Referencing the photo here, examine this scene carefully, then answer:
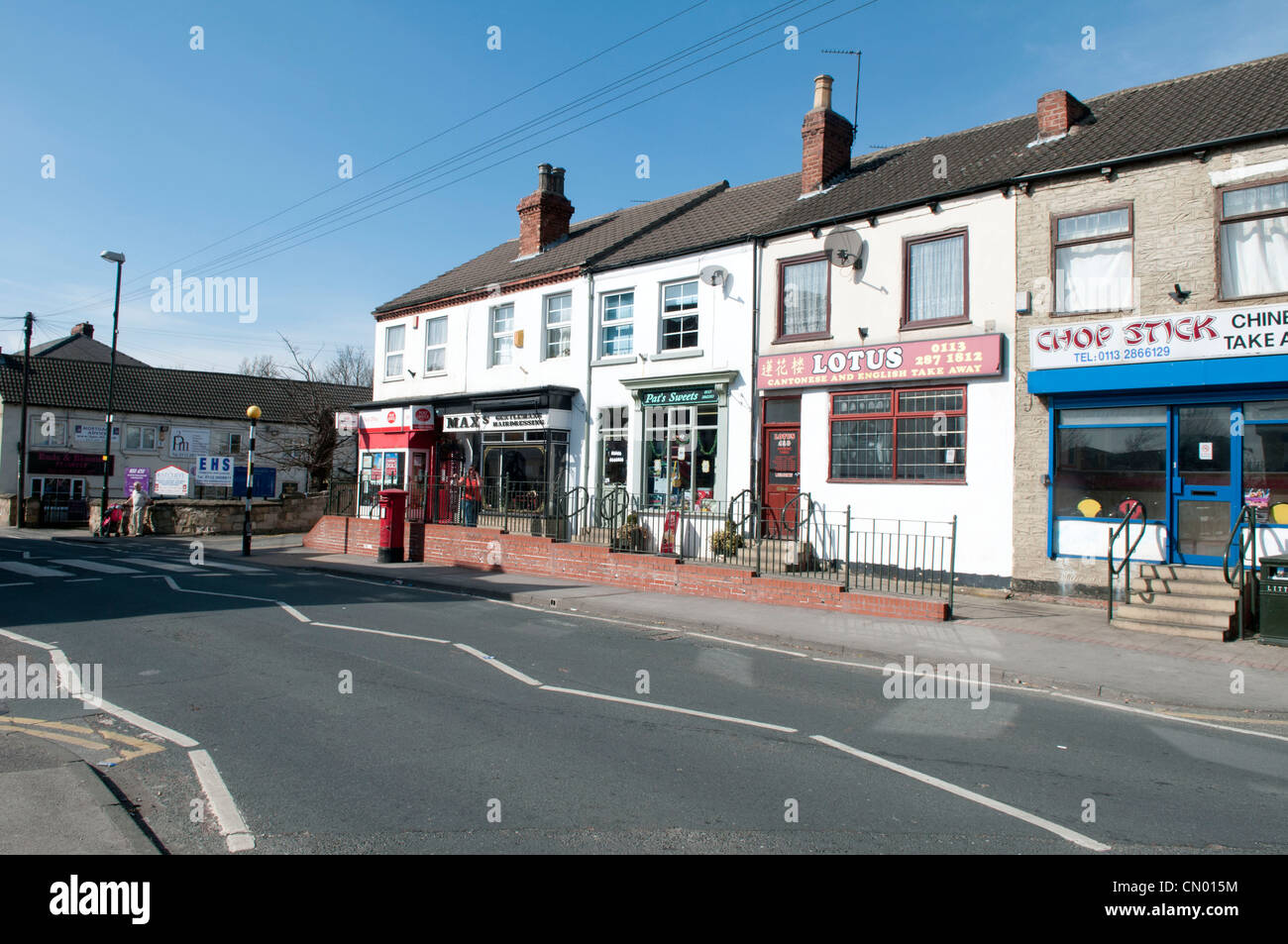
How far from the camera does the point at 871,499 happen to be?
15945 millimetres

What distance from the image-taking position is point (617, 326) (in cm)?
2081

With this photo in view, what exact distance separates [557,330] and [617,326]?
2.38 metres

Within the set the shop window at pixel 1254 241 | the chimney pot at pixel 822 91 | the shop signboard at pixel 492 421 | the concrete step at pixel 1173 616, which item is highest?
the chimney pot at pixel 822 91

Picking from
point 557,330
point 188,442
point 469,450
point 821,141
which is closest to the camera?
point 821,141

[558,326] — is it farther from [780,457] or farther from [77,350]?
[77,350]

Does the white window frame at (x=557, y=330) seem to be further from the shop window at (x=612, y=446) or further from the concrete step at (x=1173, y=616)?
the concrete step at (x=1173, y=616)

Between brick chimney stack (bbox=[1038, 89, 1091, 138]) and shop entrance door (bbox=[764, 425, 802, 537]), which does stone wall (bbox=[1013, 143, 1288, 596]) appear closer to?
brick chimney stack (bbox=[1038, 89, 1091, 138])

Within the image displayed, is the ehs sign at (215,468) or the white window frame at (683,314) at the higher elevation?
the white window frame at (683,314)

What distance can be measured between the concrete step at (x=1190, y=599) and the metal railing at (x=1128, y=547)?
258 mm

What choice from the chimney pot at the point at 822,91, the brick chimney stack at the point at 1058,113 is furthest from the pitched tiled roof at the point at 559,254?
the brick chimney stack at the point at 1058,113

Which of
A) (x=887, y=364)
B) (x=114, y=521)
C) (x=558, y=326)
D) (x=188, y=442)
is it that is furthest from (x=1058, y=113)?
(x=188, y=442)

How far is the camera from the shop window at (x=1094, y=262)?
13414 mm

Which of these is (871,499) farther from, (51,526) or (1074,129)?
(51,526)
